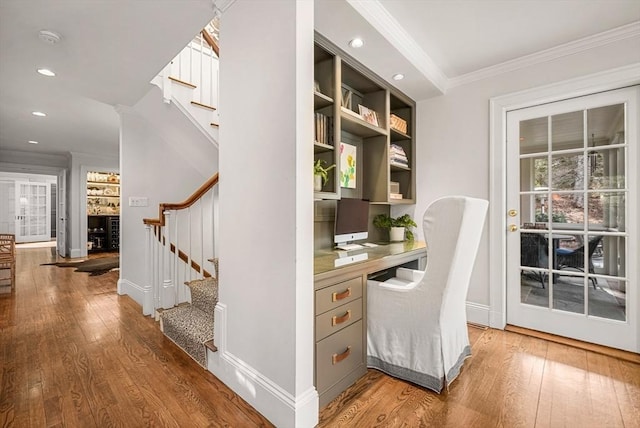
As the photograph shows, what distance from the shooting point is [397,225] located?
296 centimetres

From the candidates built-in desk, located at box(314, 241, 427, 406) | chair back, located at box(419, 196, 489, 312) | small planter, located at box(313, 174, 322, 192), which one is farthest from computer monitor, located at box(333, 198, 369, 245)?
chair back, located at box(419, 196, 489, 312)

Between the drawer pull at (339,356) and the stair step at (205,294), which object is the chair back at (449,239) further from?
the stair step at (205,294)

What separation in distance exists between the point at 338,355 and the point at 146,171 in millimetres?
3096

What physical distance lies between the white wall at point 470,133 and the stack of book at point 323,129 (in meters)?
1.38

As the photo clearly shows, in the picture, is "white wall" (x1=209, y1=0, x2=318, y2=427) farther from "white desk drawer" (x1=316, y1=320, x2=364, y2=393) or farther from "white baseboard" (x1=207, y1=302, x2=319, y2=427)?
"white desk drawer" (x1=316, y1=320, x2=364, y2=393)

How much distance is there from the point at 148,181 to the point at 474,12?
11.5ft

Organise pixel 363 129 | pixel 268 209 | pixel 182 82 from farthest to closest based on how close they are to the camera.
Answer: pixel 182 82 < pixel 363 129 < pixel 268 209

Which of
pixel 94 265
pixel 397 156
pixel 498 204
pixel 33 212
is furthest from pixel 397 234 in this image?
pixel 33 212

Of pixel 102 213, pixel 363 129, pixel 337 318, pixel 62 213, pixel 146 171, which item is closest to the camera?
pixel 337 318

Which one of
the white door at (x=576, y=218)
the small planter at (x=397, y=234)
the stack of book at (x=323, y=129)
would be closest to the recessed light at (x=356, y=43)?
the stack of book at (x=323, y=129)

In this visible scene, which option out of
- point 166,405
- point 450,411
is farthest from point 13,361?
point 450,411

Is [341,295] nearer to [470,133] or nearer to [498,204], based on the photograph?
[498,204]

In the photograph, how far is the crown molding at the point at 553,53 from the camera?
2.08 m

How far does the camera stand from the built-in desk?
151 centimetres
